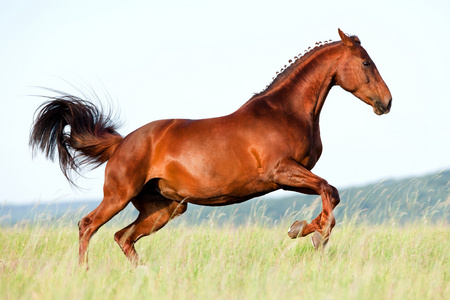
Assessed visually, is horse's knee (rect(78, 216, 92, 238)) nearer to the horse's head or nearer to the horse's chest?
the horse's chest

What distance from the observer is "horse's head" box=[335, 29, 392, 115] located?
621 cm

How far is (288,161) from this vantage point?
229 inches

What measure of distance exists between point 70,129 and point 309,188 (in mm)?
3632

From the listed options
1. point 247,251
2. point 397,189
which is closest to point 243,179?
point 247,251

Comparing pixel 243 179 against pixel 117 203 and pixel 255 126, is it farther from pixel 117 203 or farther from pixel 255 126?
pixel 117 203

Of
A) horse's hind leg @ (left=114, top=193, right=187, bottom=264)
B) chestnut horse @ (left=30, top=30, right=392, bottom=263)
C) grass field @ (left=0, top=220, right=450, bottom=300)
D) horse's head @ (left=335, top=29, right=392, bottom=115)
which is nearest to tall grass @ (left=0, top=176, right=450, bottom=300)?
grass field @ (left=0, top=220, right=450, bottom=300)

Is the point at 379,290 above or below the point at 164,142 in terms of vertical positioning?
below

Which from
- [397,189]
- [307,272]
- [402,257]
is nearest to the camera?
[307,272]

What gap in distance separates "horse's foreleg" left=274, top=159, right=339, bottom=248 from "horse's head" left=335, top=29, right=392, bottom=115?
1.30 metres

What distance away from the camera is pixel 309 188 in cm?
582

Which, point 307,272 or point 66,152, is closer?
point 307,272

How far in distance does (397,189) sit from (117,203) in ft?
16.5

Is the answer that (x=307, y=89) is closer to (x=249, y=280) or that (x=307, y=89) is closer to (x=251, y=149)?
(x=251, y=149)

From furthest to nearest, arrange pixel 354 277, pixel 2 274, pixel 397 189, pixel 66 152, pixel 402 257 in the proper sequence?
1. pixel 397 189
2. pixel 66 152
3. pixel 402 257
4. pixel 2 274
5. pixel 354 277
